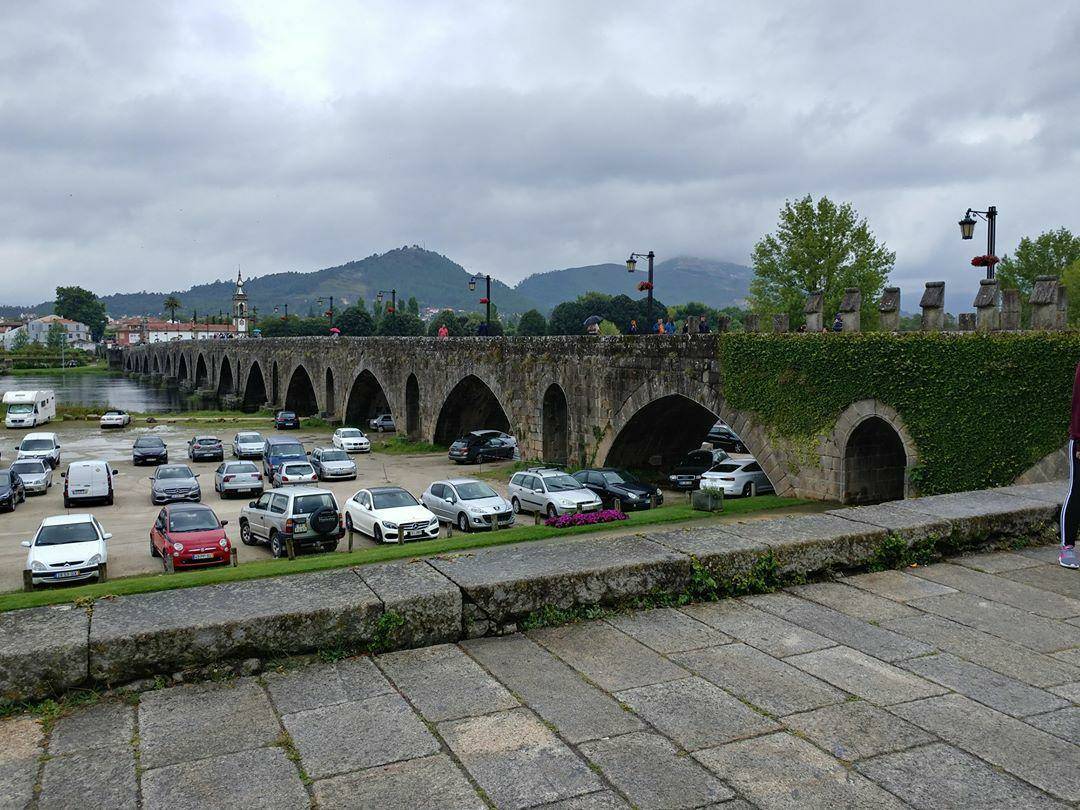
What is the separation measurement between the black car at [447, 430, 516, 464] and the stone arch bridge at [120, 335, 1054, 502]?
105 inches

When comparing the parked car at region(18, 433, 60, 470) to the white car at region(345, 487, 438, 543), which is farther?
the parked car at region(18, 433, 60, 470)

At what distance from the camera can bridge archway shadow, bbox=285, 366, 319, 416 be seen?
74319mm

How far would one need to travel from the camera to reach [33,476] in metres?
33.4

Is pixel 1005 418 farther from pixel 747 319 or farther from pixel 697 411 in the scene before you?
pixel 697 411

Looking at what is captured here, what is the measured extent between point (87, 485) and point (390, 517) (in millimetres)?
15430

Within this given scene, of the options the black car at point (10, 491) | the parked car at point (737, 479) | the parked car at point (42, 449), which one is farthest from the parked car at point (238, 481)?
the parked car at point (737, 479)

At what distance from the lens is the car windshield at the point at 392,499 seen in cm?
2217

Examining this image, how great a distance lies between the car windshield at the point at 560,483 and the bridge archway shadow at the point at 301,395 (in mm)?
50779

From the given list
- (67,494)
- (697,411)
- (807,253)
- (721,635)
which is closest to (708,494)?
(697,411)

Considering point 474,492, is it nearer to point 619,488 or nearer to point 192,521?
point 619,488

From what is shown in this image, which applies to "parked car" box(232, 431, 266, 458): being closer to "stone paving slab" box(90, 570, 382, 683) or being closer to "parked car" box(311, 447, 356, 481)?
"parked car" box(311, 447, 356, 481)

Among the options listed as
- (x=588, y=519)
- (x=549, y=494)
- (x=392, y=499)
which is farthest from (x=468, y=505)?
(x=588, y=519)

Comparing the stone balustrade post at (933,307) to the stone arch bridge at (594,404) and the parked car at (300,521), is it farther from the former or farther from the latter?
the parked car at (300,521)

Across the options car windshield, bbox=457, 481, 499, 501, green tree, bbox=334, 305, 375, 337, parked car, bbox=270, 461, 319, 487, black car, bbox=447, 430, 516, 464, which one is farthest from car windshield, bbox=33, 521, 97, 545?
green tree, bbox=334, 305, 375, 337
